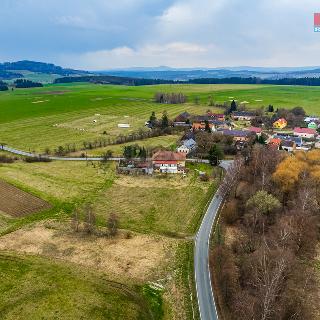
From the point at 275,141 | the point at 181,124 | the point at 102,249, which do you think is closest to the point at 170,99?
the point at 181,124

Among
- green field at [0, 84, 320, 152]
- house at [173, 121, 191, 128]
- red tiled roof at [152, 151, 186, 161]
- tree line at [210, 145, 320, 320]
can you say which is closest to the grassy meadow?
red tiled roof at [152, 151, 186, 161]

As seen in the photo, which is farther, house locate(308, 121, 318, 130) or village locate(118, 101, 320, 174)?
house locate(308, 121, 318, 130)

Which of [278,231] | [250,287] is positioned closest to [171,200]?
[278,231]

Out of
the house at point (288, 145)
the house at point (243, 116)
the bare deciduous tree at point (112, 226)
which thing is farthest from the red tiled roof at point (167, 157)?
the house at point (243, 116)

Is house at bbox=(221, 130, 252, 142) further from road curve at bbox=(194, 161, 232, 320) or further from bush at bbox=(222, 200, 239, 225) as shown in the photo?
bush at bbox=(222, 200, 239, 225)

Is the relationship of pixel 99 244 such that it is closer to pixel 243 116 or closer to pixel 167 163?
pixel 167 163

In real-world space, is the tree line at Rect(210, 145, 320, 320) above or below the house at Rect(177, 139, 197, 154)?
below

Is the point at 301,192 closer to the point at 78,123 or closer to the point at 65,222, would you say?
the point at 65,222
